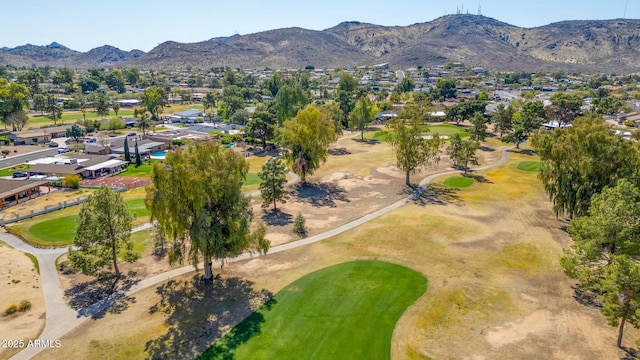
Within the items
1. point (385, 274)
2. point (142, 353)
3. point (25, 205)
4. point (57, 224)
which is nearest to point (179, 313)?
point (142, 353)

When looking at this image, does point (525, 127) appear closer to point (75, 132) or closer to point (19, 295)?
point (19, 295)

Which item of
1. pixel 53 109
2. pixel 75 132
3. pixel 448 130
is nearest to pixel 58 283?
pixel 75 132

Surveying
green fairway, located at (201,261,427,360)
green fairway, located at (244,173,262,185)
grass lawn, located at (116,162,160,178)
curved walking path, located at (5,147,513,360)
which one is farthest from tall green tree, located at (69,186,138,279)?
grass lawn, located at (116,162,160,178)

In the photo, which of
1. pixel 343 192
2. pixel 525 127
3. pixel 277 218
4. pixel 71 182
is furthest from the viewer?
pixel 525 127

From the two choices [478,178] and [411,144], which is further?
[478,178]

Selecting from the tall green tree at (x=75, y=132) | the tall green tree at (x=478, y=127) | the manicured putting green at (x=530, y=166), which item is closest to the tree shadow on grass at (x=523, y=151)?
the tall green tree at (x=478, y=127)

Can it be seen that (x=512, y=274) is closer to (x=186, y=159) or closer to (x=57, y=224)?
(x=186, y=159)
